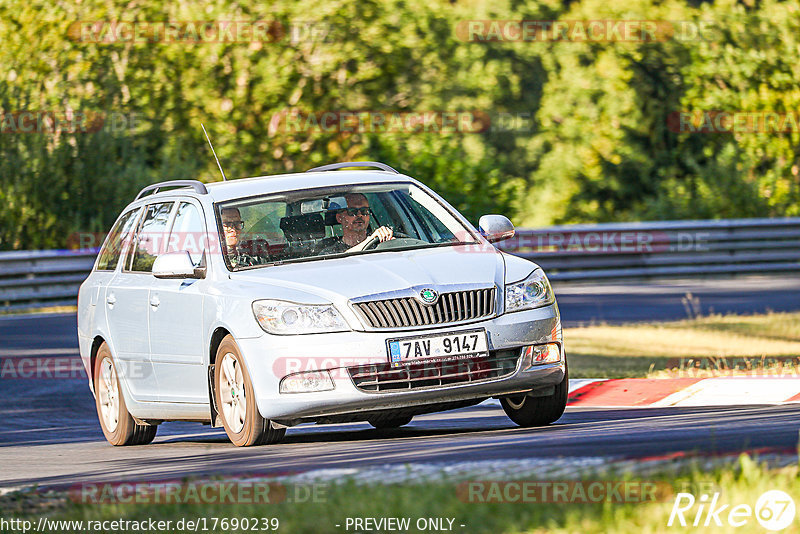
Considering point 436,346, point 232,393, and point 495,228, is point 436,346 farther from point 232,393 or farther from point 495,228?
point 495,228

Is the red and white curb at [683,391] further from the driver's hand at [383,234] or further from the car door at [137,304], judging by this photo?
the car door at [137,304]

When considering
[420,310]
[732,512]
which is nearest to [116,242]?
[420,310]

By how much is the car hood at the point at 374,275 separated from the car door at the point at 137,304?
128cm

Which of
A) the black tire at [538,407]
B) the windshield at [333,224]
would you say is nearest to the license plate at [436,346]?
the black tire at [538,407]

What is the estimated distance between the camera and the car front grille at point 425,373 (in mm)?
8312

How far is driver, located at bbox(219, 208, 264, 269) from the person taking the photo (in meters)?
9.16

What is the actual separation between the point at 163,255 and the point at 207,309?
0.60 m

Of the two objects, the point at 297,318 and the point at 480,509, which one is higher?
the point at 480,509

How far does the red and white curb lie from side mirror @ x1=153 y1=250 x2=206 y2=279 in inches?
135

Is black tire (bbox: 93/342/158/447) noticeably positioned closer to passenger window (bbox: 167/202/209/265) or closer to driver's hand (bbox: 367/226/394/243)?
passenger window (bbox: 167/202/209/265)

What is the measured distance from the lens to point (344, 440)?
9312 millimetres

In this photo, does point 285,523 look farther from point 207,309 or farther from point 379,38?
point 379,38

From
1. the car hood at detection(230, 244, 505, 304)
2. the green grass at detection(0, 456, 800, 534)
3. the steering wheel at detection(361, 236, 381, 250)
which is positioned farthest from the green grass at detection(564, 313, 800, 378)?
the green grass at detection(0, 456, 800, 534)

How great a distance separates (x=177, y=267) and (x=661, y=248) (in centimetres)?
1845
